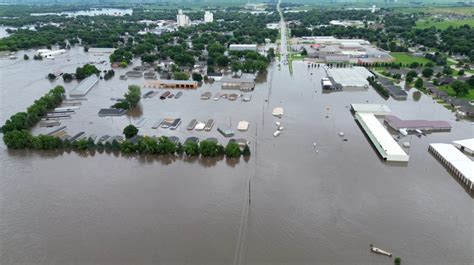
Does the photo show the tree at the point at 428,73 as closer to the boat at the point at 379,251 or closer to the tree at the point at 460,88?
the tree at the point at 460,88

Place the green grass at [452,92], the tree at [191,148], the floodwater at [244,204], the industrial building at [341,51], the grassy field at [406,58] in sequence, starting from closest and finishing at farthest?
the floodwater at [244,204] → the tree at [191,148] → the green grass at [452,92] → the industrial building at [341,51] → the grassy field at [406,58]

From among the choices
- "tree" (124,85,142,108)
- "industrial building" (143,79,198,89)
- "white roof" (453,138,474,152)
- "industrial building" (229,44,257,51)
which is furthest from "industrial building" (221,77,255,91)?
"white roof" (453,138,474,152)

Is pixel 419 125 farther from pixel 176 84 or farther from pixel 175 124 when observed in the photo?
pixel 176 84

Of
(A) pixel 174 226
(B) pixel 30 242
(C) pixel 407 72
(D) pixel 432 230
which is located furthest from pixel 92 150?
(C) pixel 407 72

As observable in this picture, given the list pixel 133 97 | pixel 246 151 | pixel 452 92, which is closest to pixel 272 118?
pixel 246 151

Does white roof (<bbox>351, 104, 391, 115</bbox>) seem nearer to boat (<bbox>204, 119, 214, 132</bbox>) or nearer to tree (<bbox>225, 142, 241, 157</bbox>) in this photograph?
boat (<bbox>204, 119, 214, 132</bbox>)

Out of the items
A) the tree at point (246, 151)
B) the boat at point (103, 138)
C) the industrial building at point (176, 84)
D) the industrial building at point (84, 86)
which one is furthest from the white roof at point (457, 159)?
the industrial building at point (84, 86)
